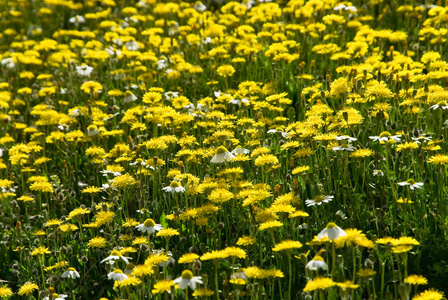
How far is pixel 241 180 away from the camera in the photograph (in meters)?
4.13

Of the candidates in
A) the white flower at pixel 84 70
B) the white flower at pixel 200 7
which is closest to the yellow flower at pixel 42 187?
the white flower at pixel 84 70

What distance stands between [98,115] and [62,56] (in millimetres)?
2458

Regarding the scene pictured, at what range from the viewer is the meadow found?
10.8 feet

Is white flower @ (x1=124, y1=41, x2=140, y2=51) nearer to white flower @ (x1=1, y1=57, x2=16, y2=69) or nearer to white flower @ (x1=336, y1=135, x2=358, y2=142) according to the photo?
white flower @ (x1=1, y1=57, x2=16, y2=69)

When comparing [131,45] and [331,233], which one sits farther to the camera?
[131,45]

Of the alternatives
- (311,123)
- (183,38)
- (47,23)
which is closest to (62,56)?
(183,38)

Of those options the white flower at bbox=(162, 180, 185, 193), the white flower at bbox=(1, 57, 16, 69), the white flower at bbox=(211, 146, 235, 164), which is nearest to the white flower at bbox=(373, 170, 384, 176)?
the white flower at bbox=(211, 146, 235, 164)

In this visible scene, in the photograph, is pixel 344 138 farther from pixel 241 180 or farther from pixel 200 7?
pixel 200 7

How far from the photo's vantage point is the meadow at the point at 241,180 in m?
3.31

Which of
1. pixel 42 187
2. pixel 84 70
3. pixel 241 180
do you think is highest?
Answer: pixel 84 70

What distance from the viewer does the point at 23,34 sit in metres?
9.59

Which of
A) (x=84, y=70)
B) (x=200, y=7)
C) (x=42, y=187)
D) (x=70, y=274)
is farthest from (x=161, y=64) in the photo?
(x=70, y=274)

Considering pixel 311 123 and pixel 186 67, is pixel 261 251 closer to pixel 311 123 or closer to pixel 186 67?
pixel 311 123

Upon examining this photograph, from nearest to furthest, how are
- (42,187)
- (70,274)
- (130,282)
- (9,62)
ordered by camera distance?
(130,282)
(70,274)
(42,187)
(9,62)
